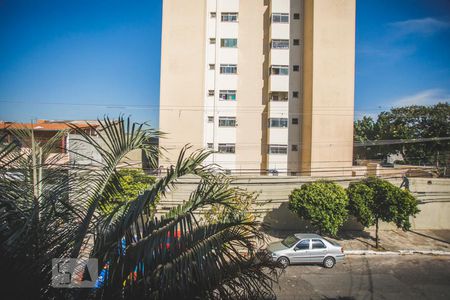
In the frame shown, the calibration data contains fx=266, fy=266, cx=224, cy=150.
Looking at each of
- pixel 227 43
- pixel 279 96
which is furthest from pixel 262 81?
pixel 227 43

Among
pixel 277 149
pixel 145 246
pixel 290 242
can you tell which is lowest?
pixel 290 242

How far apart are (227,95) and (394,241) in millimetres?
15904

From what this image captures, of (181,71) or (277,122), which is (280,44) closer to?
(277,122)

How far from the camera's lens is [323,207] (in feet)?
43.7

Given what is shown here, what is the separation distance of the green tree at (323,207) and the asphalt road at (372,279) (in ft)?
5.83

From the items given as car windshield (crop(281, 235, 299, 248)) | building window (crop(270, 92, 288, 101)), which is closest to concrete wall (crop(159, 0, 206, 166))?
building window (crop(270, 92, 288, 101))

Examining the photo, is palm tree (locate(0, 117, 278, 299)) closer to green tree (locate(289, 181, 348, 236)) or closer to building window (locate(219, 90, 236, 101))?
green tree (locate(289, 181, 348, 236))

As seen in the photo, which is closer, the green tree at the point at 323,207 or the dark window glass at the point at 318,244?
the dark window glass at the point at 318,244

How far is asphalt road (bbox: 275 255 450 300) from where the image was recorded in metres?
8.90

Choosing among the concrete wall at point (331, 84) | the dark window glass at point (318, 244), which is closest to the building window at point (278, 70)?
the concrete wall at point (331, 84)

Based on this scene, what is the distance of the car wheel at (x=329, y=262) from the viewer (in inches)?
443

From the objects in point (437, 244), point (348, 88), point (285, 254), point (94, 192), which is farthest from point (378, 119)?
point (94, 192)

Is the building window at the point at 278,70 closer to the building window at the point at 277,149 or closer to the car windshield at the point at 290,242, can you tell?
the building window at the point at 277,149

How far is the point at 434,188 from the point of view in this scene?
674 inches
